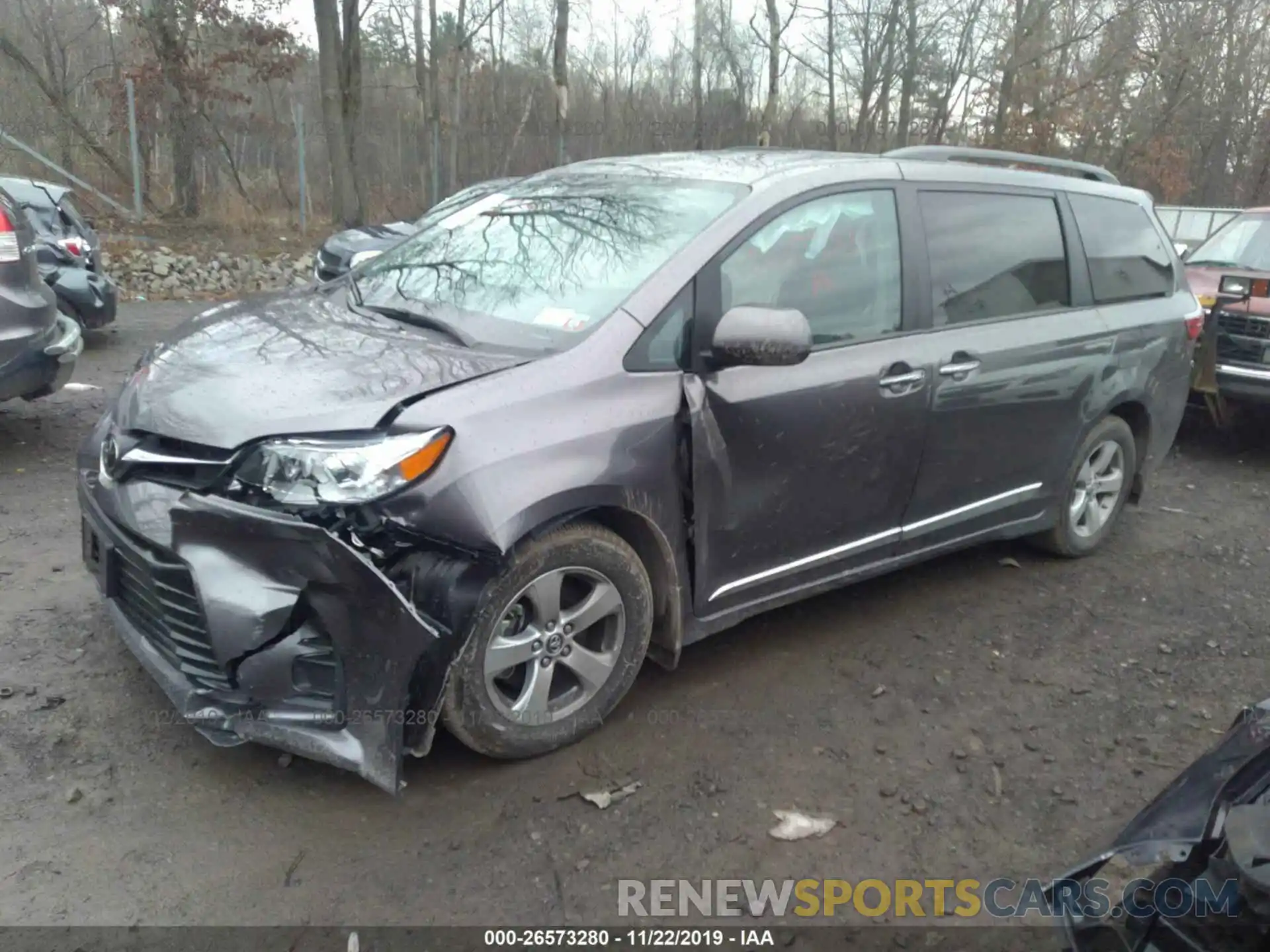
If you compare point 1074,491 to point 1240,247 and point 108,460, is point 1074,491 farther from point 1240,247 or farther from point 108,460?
point 1240,247

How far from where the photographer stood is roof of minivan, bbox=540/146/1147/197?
3.79 m

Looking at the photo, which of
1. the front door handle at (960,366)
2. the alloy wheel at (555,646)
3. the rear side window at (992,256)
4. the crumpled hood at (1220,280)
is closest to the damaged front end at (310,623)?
the alloy wheel at (555,646)

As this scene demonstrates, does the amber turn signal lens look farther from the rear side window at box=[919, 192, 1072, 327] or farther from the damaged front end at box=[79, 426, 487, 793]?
the rear side window at box=[919, 192, 1072, 327]

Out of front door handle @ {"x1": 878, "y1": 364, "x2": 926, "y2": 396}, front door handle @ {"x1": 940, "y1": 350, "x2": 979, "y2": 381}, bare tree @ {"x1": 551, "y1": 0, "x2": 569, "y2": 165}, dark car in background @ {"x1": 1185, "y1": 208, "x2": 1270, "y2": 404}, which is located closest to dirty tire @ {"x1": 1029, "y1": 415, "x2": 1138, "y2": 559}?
front door handle @ {"x1": 940, "y1": 350, "x2": 979, "y2": 381}

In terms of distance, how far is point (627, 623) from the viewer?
3.26 meters

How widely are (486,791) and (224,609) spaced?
93cm

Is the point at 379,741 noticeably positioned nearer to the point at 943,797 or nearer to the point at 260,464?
the point at 260,464

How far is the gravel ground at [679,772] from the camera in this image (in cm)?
264

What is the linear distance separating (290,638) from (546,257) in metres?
1.63

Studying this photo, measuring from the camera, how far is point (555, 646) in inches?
122

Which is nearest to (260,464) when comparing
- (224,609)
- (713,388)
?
(224,609)

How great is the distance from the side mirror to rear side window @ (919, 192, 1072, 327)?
1.03 meters

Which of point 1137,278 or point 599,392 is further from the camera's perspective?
point 1137,278

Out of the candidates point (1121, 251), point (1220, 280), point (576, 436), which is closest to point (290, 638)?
point (576, 436)
